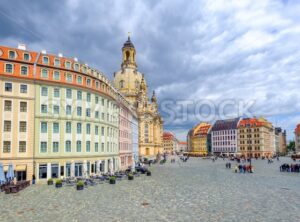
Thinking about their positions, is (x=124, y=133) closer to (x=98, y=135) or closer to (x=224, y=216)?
(x=98, y=135)

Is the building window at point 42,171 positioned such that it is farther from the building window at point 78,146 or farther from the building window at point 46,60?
the building window at point 46,60

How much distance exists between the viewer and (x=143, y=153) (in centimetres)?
12788

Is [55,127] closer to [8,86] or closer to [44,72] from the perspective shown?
[44,72]

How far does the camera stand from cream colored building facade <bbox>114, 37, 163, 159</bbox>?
130 meters

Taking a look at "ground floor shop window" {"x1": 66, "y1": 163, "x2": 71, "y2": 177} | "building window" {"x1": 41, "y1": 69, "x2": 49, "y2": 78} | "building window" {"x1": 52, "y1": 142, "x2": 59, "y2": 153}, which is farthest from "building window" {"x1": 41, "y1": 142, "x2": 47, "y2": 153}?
"building window" {"x1": 41, "y1": 69, "x2": 49, "y2": 78}

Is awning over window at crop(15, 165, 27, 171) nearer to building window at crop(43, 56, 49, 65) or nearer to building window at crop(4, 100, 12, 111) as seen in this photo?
building window at crop(4, 100, 12, 111)

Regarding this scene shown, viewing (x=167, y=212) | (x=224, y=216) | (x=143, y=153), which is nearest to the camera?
(x=224, y=216)

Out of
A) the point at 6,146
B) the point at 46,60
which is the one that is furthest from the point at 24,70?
the point at 6,146

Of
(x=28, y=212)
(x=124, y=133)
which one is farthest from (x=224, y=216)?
(x=124, y=133)

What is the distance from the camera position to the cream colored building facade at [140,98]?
130 metres

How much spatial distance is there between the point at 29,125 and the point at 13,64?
9114 millimetres

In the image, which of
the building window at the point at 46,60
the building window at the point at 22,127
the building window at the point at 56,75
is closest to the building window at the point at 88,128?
the building window at the point at 56,75

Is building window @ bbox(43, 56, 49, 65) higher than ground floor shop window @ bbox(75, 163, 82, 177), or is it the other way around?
building window @ bbox(43, 56, 49, 65)

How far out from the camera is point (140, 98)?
447 feet
